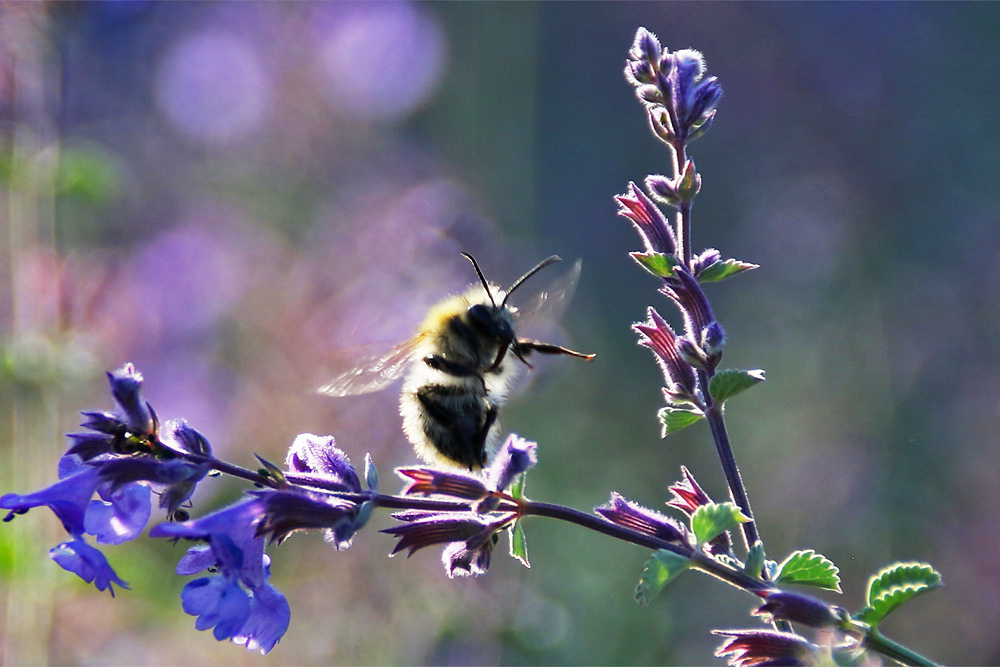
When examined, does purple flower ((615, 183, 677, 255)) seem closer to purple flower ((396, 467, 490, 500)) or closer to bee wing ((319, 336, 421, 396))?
purple flower ((396, 467, 490, 500))

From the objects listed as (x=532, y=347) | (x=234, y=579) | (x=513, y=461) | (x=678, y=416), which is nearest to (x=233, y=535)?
(x=234, y=579)

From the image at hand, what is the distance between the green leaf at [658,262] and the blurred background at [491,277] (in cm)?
86

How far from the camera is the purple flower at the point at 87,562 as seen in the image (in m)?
1.38

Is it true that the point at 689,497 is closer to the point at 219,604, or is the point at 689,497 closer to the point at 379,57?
the point at 219,604

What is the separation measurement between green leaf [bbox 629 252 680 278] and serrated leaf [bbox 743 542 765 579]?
445 mm

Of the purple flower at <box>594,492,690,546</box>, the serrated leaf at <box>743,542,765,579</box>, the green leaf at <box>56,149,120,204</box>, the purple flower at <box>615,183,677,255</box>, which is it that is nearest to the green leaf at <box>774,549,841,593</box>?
the serrated leaf at <box>743,542,765,579</box>

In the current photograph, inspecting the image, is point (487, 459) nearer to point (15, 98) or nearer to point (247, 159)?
point (15, 98)

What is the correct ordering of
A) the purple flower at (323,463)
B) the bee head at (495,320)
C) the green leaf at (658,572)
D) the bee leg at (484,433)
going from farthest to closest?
1. the bee head at (495,320)
2. the bee leg at (484,433)
3. the purple flower at (323,463)
4. the green leaf at (658,572)

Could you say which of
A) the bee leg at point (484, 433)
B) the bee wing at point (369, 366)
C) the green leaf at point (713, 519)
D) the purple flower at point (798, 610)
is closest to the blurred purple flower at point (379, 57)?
the bee wing at point (369, 366)

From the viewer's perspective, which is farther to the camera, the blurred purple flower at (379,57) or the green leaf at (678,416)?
the blurred purple flower at (379,57)

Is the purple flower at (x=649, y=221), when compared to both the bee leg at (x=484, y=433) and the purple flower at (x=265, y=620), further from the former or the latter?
the purple flower at (x=265, y=620)

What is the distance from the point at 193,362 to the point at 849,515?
A: 10.7 feet

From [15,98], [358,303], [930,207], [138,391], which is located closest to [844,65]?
[930,207]

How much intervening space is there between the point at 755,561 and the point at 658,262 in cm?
48
